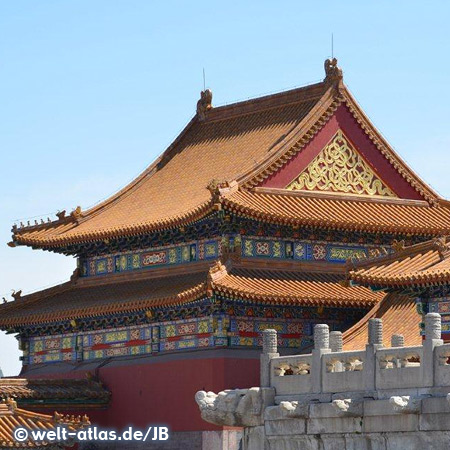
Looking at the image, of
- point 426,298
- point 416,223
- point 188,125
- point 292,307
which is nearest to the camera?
point 426,298

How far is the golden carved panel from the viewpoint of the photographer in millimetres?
49469

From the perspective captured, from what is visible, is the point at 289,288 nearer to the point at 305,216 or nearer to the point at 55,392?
the point at 305,216

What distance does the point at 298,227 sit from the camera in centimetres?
4781

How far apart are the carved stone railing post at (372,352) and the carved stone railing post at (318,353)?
5.60 feet

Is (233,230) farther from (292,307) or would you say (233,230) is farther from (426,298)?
(426,298)

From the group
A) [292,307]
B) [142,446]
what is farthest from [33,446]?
[292,307]

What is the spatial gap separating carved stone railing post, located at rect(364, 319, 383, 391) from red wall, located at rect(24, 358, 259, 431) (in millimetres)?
11942

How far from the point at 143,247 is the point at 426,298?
41.6 ft

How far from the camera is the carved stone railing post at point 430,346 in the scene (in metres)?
31.9

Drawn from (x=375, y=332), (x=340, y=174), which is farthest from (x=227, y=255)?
(x=375, y=332)

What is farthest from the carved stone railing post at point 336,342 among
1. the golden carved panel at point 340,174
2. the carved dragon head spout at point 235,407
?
the golden carved panel at point 340,174

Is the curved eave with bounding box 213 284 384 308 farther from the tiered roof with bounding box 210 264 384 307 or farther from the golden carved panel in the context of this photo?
the golden carved panel

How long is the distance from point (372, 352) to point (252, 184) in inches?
600

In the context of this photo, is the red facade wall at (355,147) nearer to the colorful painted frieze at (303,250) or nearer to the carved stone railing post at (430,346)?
the colorful painted frieze at (303,250)
